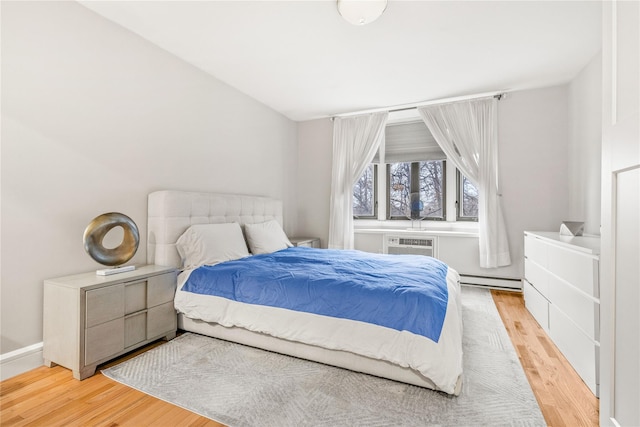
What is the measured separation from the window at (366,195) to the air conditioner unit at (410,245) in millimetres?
633

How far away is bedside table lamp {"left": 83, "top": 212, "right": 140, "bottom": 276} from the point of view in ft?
6.51

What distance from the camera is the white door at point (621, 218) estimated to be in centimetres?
79

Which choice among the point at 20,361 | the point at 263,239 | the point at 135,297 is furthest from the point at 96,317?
the point at 263,239

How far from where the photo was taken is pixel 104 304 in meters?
1.88

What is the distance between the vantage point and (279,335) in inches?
79.1

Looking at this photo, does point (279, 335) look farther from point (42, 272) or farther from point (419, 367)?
point (42, 272)

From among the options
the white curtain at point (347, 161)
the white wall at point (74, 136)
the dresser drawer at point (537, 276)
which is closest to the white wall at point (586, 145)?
the dresser drawer at point (537, 276)

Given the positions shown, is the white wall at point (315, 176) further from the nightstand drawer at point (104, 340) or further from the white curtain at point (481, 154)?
the nightstand drawer at point (104, 340)

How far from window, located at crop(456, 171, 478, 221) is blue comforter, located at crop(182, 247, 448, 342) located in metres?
1.93

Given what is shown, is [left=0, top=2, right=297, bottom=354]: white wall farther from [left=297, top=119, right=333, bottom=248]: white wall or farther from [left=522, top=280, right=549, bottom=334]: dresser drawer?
[left=522, top=280, right=549, bottom=334]: dresser drawer

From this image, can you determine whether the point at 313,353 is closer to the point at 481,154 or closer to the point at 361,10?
the point at 361,10

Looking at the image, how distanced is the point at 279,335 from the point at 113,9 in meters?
2.79

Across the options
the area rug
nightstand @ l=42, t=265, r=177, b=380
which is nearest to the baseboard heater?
the area rug

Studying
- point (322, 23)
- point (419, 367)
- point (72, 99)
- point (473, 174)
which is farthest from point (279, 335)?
point (473, 174)
